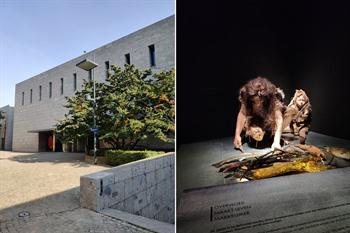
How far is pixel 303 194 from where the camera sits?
2736 millimetres

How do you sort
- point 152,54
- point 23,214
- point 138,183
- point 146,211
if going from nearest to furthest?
point 23,214 → point 138,183 → point 146,211 → point 152,54

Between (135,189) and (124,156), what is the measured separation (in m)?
3.59

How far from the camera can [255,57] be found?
109 inches

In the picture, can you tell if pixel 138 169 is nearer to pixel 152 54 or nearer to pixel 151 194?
pixel 151 194

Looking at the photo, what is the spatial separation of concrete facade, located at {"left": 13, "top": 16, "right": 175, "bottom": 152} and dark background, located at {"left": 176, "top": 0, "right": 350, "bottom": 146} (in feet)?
A: 21.9

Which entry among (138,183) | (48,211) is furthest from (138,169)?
(48,211)

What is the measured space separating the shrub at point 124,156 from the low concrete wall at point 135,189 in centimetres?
162

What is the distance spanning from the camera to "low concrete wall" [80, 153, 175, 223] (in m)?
3.47

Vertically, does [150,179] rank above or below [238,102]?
below

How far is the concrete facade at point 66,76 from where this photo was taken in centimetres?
982

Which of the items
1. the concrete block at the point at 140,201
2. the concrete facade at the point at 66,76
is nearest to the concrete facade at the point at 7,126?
the concrete facade at the point at 66,76

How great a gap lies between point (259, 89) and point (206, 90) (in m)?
0.62

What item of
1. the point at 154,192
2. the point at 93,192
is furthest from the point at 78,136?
the point at 93,192

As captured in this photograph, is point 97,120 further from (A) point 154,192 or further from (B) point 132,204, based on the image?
(B) point 132,204
